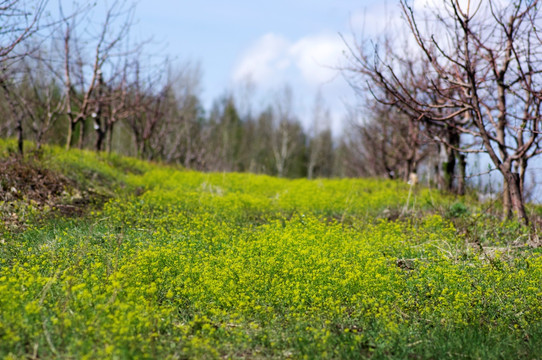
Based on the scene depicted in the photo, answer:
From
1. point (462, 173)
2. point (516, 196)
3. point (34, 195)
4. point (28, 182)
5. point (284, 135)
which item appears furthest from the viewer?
point (284, 135)

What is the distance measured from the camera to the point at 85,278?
4410 millimetres

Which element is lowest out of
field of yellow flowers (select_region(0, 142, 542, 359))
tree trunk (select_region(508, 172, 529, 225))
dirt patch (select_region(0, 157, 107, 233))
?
field of yellow flowers (select_region(0, 142, 542, 359))

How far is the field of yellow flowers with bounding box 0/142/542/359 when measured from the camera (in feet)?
11.6

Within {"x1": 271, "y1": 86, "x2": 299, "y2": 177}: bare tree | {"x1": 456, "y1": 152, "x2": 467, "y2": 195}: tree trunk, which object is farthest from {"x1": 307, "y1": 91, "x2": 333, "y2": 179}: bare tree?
{"x1": 456, "y1": 152, "x2": 467, "y2": 195}: tree trunk

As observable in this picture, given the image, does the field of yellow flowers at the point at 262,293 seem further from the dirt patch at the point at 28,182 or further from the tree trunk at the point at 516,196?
the dirt patch at the point at 28,182

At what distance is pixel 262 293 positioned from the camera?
4730mm

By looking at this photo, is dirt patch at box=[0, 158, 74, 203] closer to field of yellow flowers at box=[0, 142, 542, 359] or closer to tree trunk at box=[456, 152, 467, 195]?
field of yellow flowers at box=[0, 142, 542, 359]

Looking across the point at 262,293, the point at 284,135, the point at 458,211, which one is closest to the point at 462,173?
the point at 458,211

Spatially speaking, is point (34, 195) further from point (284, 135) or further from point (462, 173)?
point (284, 135)

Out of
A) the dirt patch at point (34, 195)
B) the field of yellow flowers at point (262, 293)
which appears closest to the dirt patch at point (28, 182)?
the dirt patch at point (34, 195)

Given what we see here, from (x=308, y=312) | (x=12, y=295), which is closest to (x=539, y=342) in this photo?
(x=308, y=312)

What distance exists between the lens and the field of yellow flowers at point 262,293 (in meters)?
3.52

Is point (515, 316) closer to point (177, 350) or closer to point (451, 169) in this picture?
point (177, 350)

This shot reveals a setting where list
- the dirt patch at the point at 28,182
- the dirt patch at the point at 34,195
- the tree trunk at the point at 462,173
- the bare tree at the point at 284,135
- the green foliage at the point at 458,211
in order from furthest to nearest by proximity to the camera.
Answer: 1. the bare tree at the point at 284,135
2. the tree trunk at the point at 462,173
3. the green foliage at the point at 458,211
4. the dirt patch at the point at 28,182
5. the dirt patch at the point at 34,195
